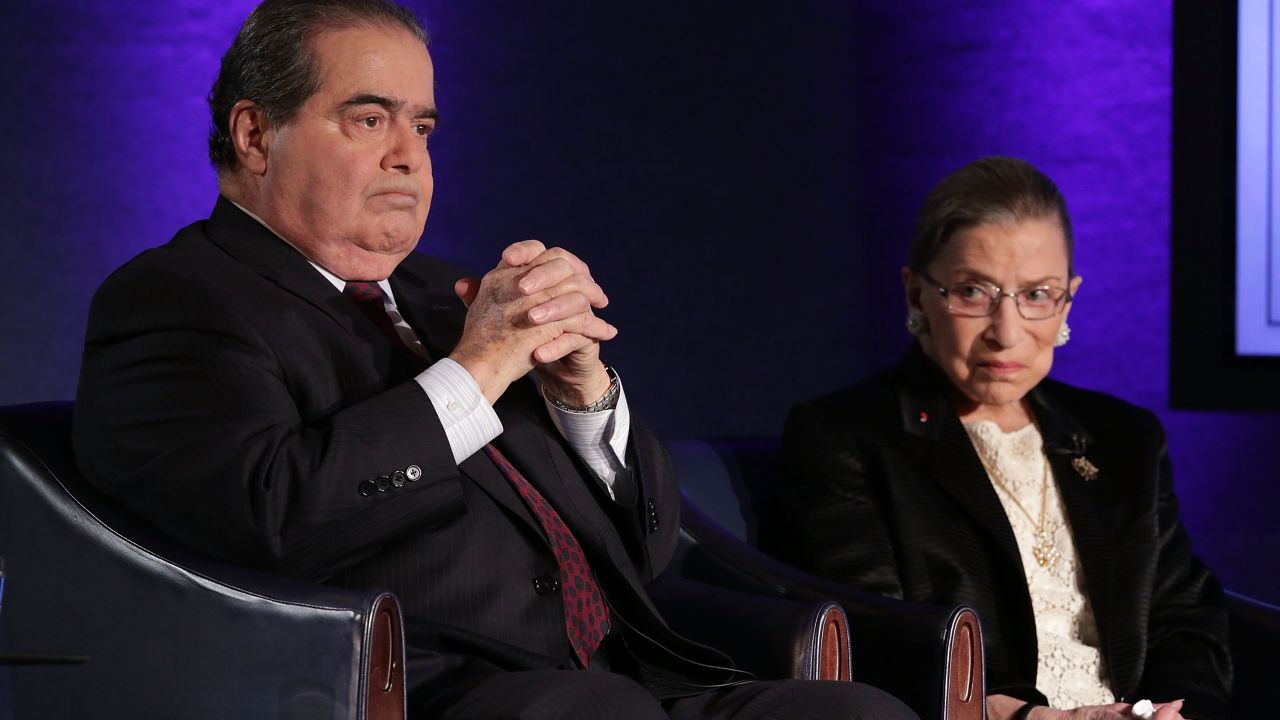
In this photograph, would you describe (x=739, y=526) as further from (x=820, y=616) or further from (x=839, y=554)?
(x=820, y=616)

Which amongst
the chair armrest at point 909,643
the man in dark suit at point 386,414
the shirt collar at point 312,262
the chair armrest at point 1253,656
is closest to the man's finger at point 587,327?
the man in dark suit at point 386,414

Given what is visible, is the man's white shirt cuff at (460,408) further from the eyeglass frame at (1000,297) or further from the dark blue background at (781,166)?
the dark blue background at (781,166)

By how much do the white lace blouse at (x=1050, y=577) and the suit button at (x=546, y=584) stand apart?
3.18 ft

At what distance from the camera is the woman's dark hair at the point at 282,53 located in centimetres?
188

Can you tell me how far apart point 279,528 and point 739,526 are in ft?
4.00

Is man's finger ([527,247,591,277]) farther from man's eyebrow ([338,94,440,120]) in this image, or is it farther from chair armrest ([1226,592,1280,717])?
chair armrest ([1226,592,1280,717])

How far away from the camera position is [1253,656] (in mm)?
2355

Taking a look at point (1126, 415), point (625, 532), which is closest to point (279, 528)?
point (625, 532)

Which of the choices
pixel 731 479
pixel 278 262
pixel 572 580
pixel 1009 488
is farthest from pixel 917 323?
pixel 278 262

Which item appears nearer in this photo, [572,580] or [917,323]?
[572,580]

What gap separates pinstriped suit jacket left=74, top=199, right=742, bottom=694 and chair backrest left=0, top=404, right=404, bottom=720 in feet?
0.16

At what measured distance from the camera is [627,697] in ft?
5.37

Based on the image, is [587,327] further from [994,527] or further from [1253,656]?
[1253,656]

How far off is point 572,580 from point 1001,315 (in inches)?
40.0
